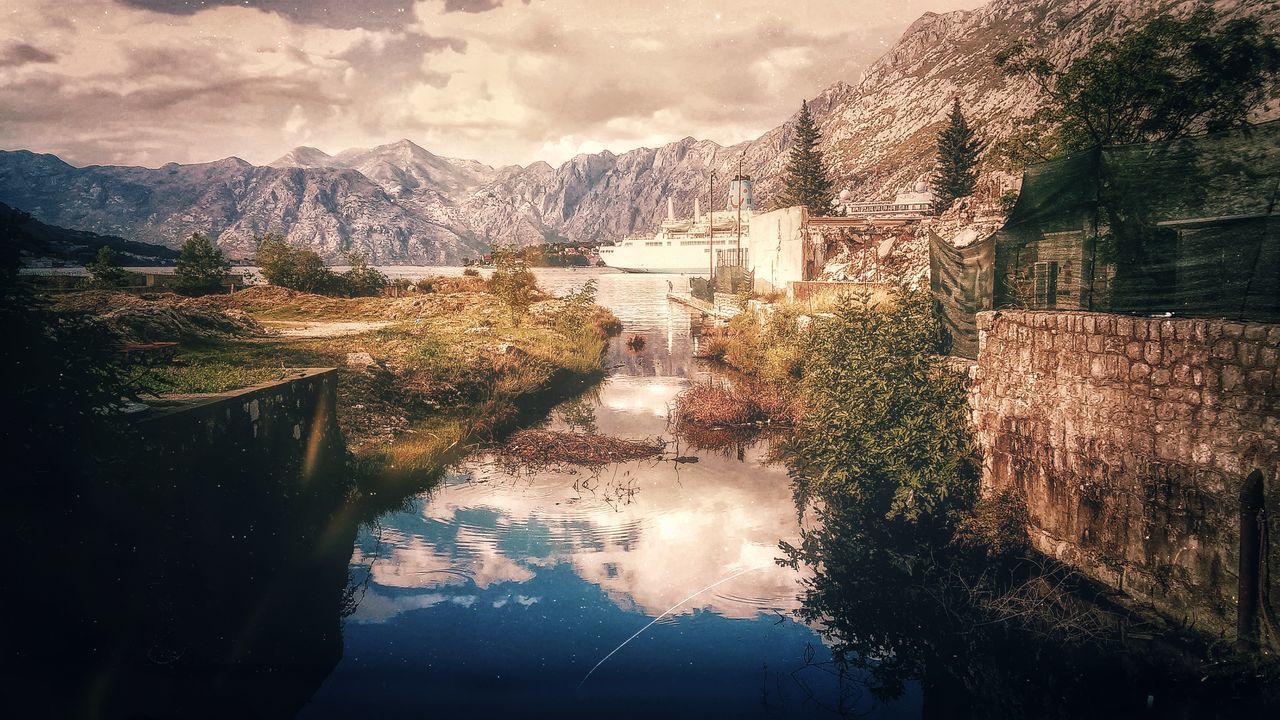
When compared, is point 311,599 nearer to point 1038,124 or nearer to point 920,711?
point 920,711

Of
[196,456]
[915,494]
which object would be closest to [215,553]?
[196,456]

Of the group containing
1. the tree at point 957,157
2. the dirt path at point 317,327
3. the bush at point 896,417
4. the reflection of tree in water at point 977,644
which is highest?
the tree at point 957,157

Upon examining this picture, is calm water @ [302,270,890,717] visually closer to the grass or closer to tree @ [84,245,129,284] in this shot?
the grass

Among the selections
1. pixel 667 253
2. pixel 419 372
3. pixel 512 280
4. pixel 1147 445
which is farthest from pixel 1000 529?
pixel 667 253

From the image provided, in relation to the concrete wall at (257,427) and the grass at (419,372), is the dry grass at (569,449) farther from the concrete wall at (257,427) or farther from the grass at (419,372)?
the concrete wall at (257,427)

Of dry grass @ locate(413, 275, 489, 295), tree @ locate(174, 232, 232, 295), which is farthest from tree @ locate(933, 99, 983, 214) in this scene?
tree @ locate(174, 232, 232, 295)

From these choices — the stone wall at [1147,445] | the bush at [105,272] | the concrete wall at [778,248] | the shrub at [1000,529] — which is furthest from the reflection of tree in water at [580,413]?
the bush at [105,272]

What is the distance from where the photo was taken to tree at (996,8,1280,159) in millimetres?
11430

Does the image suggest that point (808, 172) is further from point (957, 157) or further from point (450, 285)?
point (450, 285)

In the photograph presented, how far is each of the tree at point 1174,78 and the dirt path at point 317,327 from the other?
23.1m

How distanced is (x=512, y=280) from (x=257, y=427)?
20.6 metres

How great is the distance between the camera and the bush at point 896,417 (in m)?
9.31

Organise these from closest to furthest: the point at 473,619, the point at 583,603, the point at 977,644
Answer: the point at 977,644 → the point at 473,619 → the point at 583,603

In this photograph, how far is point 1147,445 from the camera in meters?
6.27
